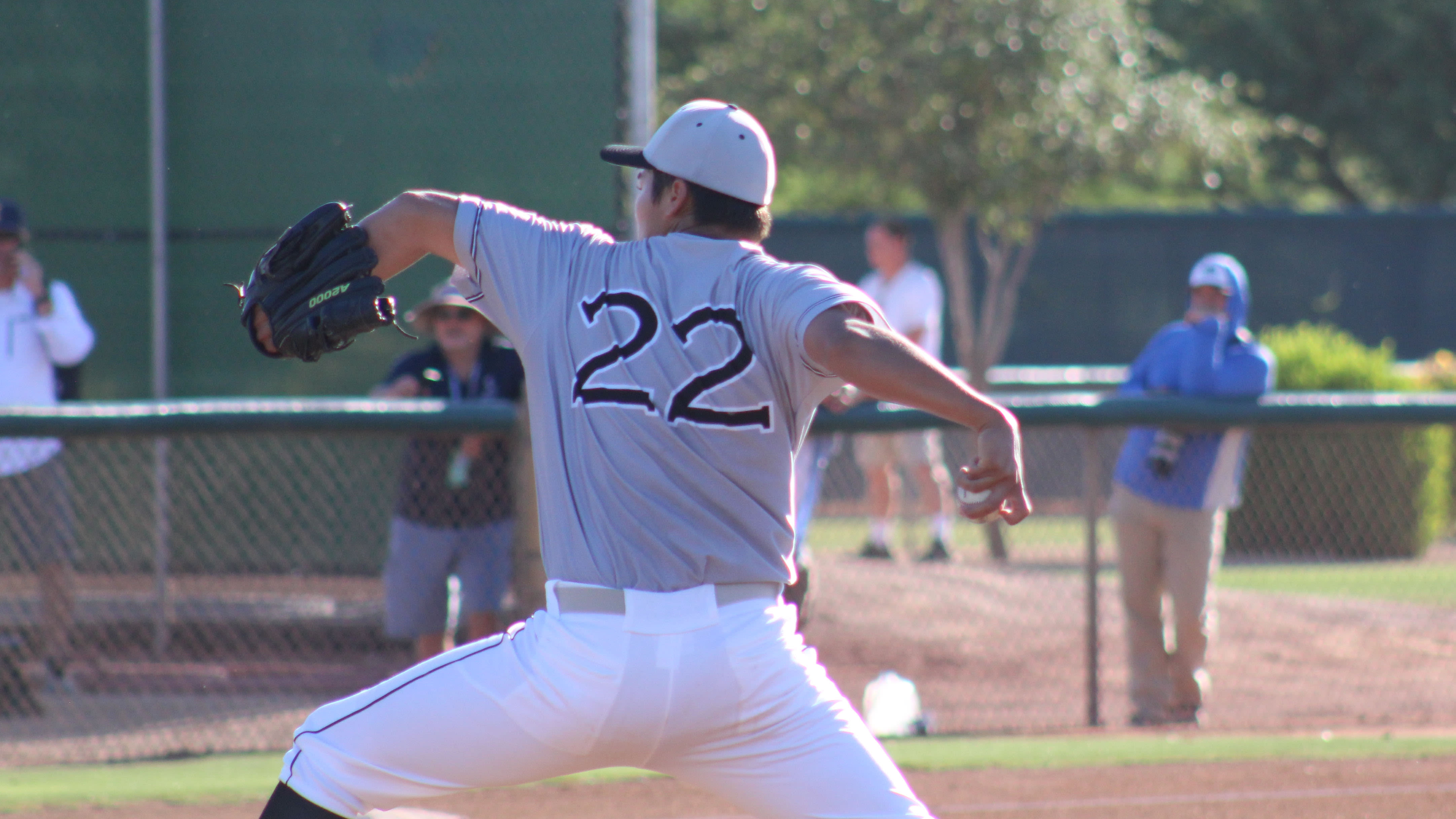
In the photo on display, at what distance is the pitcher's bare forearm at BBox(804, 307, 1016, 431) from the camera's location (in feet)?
8.71

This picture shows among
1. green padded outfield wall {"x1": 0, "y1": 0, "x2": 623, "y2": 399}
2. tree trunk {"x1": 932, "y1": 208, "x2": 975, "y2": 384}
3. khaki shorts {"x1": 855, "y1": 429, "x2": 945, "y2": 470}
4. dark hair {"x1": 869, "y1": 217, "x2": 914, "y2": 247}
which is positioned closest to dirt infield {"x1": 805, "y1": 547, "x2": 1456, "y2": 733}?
khaki shorts {"x1": 855, "y1": 429, "x2": 945, "y2": 470}

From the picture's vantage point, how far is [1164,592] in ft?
24.2

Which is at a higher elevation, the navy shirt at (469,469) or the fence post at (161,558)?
the navy shirt at (469,469)

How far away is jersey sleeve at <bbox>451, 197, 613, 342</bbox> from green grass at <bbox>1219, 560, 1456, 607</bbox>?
8.40 meters

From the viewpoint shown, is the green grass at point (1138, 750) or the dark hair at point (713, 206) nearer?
the dark hair at point (713, 206)

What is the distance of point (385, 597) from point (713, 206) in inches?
180

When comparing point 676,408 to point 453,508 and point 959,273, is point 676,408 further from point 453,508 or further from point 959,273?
point 959,273

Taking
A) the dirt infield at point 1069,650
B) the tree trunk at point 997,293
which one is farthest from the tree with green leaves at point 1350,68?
the dirt infield at point 1069,650

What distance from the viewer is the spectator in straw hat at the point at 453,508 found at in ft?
21.6

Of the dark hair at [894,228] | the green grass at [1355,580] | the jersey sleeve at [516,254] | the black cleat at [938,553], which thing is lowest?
the green grass at [1355,580]

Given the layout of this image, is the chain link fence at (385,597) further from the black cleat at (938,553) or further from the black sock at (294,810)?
the black sock at (294,810)

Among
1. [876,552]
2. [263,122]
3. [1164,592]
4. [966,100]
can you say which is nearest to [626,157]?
[1164,592]

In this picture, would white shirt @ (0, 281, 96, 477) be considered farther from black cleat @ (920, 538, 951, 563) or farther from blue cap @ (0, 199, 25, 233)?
black cleat @ (920, 538, 951, 563)

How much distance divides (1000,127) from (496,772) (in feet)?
37.0
